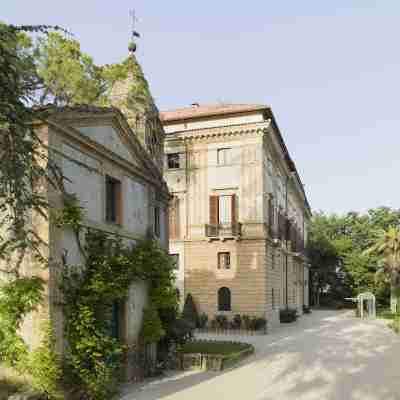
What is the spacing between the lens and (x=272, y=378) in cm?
1341

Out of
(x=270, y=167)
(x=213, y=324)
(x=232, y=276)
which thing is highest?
(x=270, y=167)

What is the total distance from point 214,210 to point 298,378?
53.9ft

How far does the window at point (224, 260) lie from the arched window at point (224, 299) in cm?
132

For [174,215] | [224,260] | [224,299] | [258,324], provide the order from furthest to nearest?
[174,215]
[224,260]
[224,299]
[258,324]

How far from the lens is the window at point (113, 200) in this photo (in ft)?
42.0

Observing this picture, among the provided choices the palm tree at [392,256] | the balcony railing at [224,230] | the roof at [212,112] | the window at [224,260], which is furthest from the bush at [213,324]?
the palm tree at [392,256]

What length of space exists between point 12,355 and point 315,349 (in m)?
13.3

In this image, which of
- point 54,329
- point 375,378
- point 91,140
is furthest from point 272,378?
point 91,140

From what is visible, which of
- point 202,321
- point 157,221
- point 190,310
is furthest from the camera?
point 190,310

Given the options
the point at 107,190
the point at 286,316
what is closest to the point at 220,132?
the point at 286,316

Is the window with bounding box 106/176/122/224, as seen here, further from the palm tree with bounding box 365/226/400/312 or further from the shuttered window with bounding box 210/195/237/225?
the palm tree with bounding box 365/226/400/312

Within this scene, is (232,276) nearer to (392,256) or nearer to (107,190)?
(107,190)

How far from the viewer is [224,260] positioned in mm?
29031

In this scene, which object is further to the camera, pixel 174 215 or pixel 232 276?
pixel 174 215
